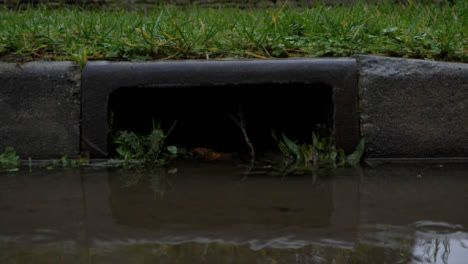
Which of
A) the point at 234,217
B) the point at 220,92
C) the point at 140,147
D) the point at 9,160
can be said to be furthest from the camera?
the point at 220,92

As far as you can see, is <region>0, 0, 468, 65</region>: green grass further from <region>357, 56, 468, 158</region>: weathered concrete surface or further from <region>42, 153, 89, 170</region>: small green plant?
<region>42, 153, 89, 170</region>: small green plant

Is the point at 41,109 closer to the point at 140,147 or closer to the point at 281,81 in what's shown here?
the point at 140,147

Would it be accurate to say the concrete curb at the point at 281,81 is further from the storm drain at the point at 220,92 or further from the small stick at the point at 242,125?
the small stick at the point at 242,125

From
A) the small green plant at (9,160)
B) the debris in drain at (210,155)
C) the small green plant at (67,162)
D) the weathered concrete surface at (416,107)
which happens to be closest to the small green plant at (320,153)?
the weathered concrete surface at (416,107)

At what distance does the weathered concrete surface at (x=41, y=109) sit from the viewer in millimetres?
2109

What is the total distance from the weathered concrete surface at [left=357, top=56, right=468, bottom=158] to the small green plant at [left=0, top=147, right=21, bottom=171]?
61.4 inches

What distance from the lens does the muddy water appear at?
1.03 meters

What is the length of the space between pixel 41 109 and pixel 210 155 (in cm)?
83

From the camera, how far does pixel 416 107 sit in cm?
206

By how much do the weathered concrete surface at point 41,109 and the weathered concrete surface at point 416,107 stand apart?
4.33ft

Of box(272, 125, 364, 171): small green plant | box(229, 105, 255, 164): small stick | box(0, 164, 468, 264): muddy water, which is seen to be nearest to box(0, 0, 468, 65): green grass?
A: box(229, 105, 255, 164): small stick

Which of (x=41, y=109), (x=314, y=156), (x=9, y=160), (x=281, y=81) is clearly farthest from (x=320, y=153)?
(x=9, y=160)

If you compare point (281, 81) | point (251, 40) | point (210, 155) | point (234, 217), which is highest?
point (251, 40)

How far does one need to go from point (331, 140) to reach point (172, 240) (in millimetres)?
1211
